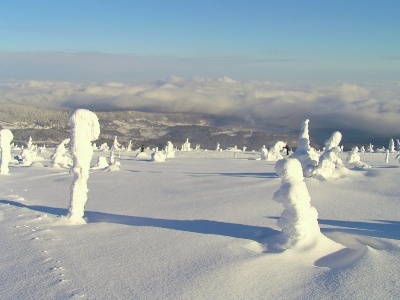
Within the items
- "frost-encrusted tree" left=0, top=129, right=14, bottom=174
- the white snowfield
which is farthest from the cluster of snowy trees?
"frost-encrusted tree" left=0, top=129, right=14, bottom=174

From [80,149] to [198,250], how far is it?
3.82 meters

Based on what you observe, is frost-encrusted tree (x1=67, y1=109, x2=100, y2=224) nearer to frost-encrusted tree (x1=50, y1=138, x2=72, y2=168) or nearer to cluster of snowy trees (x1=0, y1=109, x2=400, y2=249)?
cluster of snowy trees (x1=0, y1=109, x2=400, y2=249)

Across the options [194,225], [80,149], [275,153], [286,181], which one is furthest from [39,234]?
[275,153]

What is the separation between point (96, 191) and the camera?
13.3m

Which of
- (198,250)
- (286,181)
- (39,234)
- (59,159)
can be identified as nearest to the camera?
(198,250)

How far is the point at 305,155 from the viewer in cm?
1495

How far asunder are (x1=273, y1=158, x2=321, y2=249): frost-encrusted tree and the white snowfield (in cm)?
11

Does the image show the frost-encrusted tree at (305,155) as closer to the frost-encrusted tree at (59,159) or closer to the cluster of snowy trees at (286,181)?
the cluster of snowy trees at (286,181)

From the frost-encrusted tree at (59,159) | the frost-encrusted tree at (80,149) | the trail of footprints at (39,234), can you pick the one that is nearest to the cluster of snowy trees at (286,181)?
the frost-encrusted tree at (80,149)

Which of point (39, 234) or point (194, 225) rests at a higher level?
point (194, 225)

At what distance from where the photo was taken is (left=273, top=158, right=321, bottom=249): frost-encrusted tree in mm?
6277

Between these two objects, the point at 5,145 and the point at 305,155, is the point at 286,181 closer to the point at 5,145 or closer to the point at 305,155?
the point at 305,155

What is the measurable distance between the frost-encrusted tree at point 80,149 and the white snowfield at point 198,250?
0.37m

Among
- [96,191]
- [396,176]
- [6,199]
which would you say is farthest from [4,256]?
[396,176]
